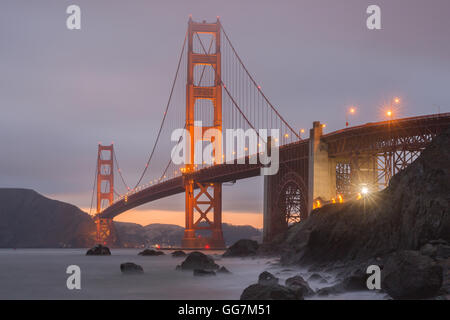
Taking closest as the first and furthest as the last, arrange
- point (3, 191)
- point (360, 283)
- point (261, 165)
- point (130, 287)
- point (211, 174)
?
point (360, 283) < point (130, 287) < point (261, 165) < point (211, 174) < point (3, 191)

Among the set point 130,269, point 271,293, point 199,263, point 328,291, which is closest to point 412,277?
point 328,291

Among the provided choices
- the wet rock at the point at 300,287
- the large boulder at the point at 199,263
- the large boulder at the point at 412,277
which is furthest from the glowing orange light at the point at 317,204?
the large boulder at the point at 412,277

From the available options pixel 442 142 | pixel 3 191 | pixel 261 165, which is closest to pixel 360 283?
pixel 442 142

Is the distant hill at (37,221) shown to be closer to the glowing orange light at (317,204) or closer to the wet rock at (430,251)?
the glowing orange light at (317,204)

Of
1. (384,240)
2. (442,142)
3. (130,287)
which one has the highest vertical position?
(442,142)

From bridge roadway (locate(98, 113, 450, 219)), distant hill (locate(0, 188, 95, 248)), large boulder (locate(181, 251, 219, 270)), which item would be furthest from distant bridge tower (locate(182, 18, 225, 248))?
distant hill (locate(0, 188, 95, 248))

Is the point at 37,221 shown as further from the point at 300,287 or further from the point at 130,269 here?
the point at 300,287

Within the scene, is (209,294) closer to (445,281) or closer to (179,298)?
(179,298)

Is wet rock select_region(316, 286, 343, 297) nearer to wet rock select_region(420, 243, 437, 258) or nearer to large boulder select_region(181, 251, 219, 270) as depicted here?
wet rock select_region(420, 243, 437, 258)

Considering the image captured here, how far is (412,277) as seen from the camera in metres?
14.2

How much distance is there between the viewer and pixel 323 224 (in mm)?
27469

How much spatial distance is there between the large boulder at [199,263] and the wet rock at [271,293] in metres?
15.8

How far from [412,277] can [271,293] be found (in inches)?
130
